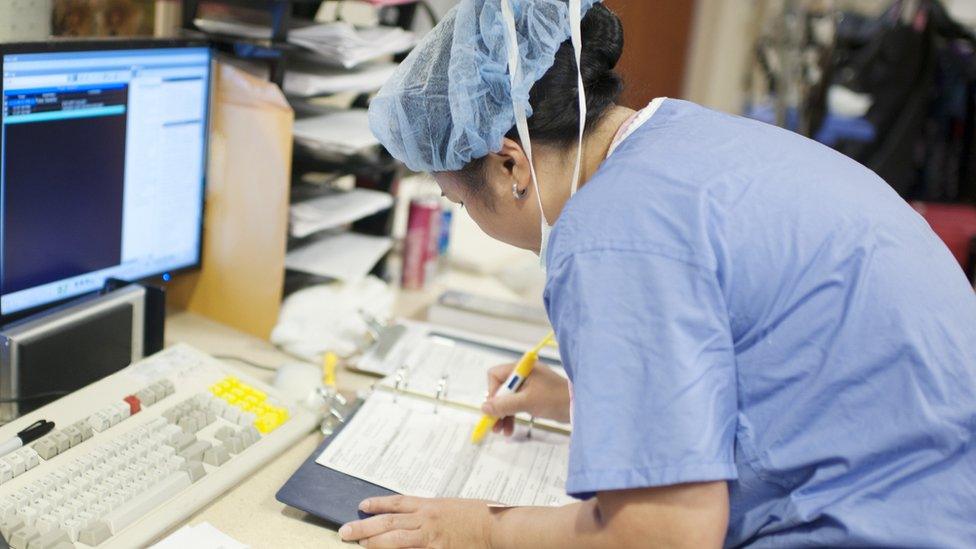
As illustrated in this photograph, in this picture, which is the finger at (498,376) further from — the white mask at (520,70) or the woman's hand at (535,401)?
the white mask at (520,70)

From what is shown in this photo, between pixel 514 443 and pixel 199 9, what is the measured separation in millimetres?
865

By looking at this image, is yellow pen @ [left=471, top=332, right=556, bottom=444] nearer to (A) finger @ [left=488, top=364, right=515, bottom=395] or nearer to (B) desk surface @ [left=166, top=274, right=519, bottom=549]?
(A) finger @ [left=488, top=364, right=515, bottom=395]

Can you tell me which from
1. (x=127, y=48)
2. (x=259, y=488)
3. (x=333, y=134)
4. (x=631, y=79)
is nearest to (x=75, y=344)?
(x=259, y=488)

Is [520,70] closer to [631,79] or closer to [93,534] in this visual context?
[631,79]

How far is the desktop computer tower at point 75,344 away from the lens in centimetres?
102

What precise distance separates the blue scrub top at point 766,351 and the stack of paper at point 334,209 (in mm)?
713

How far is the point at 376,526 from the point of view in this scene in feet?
3.07

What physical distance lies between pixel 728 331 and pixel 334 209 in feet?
2.95

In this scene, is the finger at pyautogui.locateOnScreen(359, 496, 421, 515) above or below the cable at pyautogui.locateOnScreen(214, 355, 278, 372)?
above

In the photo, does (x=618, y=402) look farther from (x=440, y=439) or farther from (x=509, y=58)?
(x=440, y=439)

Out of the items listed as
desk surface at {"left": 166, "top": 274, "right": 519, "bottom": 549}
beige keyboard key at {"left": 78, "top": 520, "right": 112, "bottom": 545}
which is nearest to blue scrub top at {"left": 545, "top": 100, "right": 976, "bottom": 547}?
desk surface at {"left": 166, "top": 274, "right": 519, "bottom": 549}

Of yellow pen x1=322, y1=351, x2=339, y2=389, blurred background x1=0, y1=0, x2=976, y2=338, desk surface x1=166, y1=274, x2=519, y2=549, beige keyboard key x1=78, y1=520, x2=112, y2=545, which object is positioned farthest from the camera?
blurred background x1=0, y1=0, x2=976, y2=338

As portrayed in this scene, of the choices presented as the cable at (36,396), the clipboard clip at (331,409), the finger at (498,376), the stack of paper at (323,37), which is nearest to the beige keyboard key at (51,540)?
the cable at (36,396)

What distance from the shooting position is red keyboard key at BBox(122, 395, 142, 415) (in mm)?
1041
